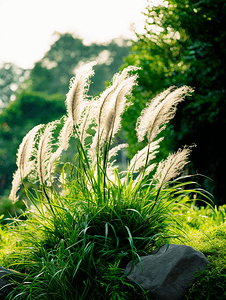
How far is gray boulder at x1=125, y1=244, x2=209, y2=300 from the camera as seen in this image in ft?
6.36

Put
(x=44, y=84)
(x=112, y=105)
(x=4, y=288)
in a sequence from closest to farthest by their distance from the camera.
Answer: (x=4, y=288)
(x=112, y=105)
(x=44, y=84)

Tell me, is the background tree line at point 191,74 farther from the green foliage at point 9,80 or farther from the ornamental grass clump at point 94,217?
the green foliage at point 9,80

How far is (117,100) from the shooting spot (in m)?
2.40

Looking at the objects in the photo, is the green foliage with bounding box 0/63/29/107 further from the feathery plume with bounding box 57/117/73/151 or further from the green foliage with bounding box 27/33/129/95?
the feathery plume with bounding box 57/117/73/151

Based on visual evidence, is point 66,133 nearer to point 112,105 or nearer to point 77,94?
point 77,94

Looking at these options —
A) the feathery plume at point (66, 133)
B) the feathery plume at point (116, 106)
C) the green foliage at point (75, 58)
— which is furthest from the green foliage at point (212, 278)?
the green foliage at point (75, 58)

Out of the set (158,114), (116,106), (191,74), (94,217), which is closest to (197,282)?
(94,217)

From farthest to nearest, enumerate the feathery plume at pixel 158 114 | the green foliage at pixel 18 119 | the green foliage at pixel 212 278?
1. the green foliage at pixel 18 119
2. the feathery plume at pixel 158 114
3. the green foliage at pixel 212 278

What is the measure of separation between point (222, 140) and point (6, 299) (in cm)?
426

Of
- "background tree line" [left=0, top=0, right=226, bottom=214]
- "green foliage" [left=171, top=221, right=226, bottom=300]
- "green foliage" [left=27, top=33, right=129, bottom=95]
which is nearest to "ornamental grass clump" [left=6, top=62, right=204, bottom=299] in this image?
"green foliage" [left=171, top=221, right=226, bottom=300]

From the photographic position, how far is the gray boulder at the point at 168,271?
1939 millimetres

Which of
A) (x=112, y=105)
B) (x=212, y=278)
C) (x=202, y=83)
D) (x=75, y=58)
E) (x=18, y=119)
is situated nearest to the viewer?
(x=212, y=278)

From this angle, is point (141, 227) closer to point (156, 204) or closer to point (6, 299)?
point (156, 204)

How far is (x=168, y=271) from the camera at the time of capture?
6.54 ft
